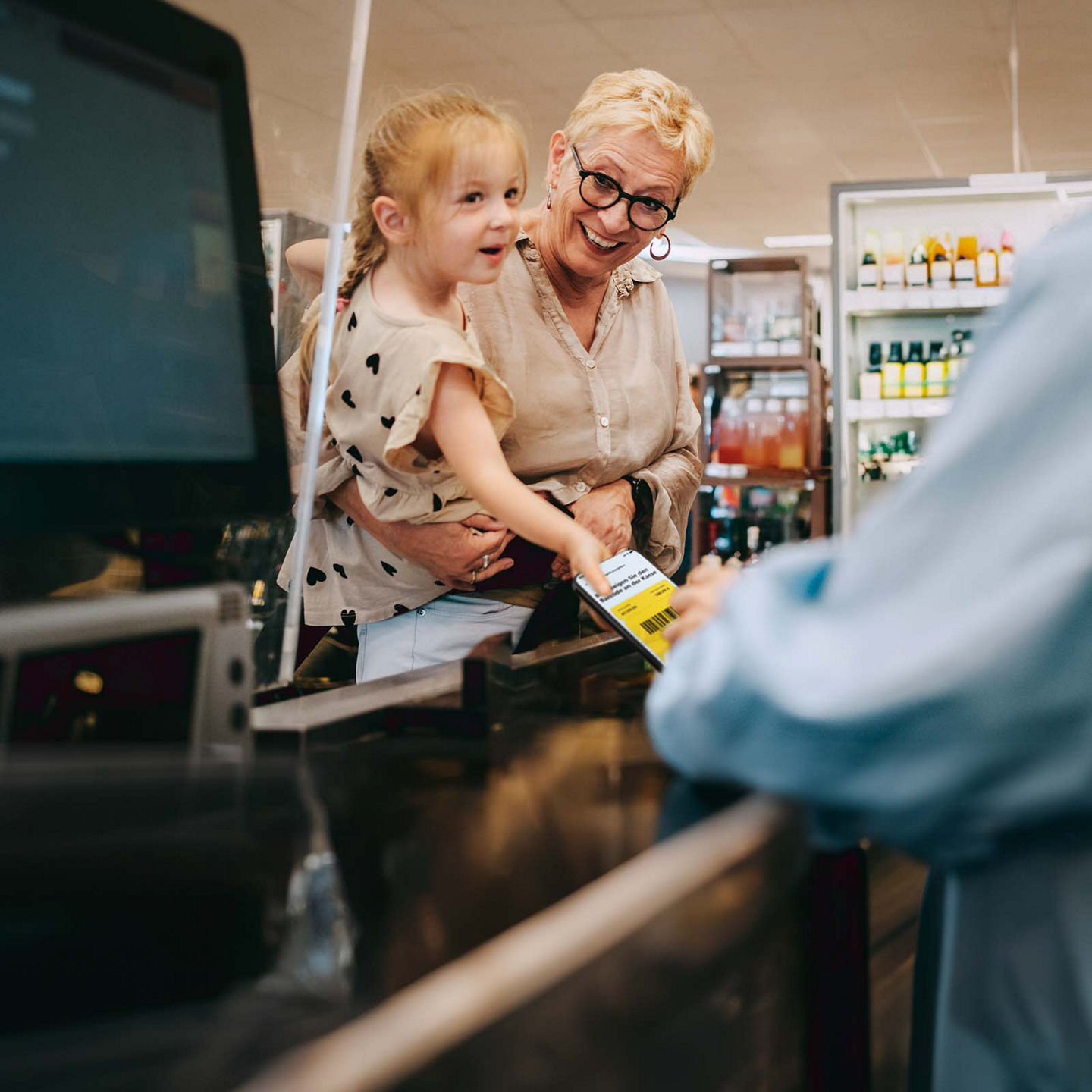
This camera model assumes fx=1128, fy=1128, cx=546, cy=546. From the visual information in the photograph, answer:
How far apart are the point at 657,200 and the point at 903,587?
39.8 inches

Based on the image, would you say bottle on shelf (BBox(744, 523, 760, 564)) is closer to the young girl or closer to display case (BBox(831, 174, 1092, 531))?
display case (BBox(831, 174, 1092, 531))

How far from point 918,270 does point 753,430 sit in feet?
4.69

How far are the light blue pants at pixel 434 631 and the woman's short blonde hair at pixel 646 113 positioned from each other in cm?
59

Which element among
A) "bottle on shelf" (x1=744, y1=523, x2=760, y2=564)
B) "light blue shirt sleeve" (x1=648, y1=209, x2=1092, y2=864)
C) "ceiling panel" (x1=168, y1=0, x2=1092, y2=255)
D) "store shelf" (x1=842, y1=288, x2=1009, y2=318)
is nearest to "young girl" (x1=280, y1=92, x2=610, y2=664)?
"light blue shirt sleeve" (x1=648, y1=209, x2=1092, y2=864)

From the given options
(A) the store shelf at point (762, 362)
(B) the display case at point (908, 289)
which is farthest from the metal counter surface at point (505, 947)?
(A) the store shelf at point (762, 362)

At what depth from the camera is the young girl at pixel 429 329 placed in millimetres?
1074

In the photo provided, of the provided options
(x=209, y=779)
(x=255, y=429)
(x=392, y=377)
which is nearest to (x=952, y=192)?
(x=392, y=377)

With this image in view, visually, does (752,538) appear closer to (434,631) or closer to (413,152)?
(434,631)

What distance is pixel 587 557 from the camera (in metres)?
1.01

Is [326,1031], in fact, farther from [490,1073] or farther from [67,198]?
[67,198]

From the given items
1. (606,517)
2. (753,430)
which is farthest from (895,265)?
(606,517)

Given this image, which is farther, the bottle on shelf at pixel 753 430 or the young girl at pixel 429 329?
the bottle on shelf at pixel 753 430

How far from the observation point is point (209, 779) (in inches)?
17.7

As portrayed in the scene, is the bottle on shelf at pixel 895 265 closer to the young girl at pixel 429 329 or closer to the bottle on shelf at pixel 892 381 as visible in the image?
the bottle on shelf at pixel 892 381
